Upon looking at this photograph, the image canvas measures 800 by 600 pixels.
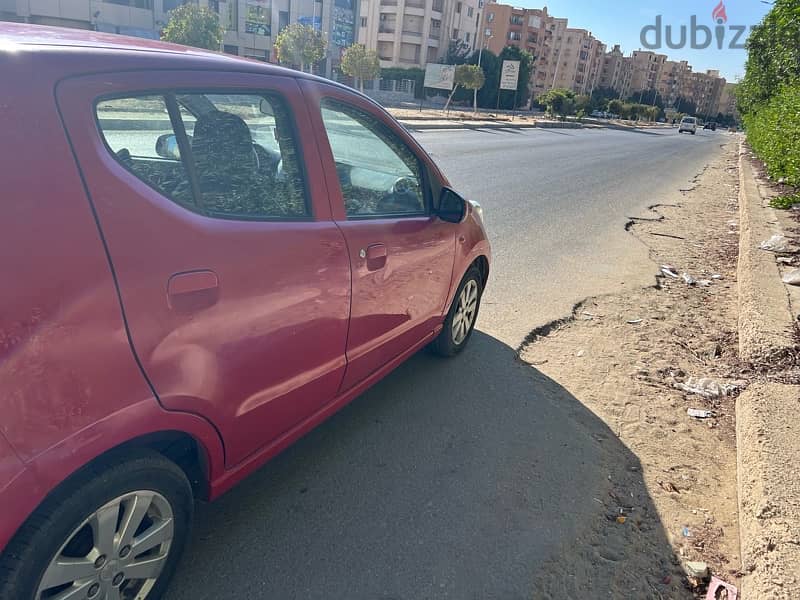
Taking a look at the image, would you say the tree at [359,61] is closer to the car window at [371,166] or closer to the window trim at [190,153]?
the car window at [371,166]

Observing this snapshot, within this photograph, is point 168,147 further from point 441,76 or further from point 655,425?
point 441,76

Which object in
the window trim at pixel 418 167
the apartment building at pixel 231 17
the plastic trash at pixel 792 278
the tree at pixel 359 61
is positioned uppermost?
the apartment building at pixel 231 17

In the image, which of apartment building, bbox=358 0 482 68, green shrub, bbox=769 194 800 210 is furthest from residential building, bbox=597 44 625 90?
green shrub, bbox=769 194 800 210

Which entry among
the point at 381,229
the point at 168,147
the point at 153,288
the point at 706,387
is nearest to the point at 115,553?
the point at 153,288

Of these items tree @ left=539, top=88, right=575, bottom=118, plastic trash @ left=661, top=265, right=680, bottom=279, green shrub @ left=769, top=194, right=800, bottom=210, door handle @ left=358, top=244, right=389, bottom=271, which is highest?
tree @ left=539, top=88, right=575, bottom=118

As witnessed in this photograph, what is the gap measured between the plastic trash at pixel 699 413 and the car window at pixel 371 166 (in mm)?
2249

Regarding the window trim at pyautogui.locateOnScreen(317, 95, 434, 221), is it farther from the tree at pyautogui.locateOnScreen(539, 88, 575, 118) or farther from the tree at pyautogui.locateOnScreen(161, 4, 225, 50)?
the tree at pyautogui.locateOnScreen(539, 88, 575, 118)

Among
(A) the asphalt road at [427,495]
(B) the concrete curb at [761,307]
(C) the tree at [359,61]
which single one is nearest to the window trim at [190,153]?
(A) the asphalt road at [427,495]

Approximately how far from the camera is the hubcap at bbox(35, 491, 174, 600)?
5.40 feet

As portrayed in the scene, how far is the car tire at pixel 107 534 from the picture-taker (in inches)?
60.3

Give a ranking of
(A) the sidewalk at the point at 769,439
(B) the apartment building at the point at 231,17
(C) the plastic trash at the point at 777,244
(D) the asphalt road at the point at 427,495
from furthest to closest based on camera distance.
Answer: (B) the apartment building at the point at 231,17, (C) the plastic trash at the point at 777,244, (A) the sidewalk at the point at 769,439, (D) the asphalt road at the point at 427,495

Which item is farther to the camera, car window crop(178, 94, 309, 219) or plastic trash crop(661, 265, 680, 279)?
plastic trash crop(661, 265, 680, 279)

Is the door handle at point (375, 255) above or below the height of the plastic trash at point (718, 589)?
above

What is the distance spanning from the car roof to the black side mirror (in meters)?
1.40
